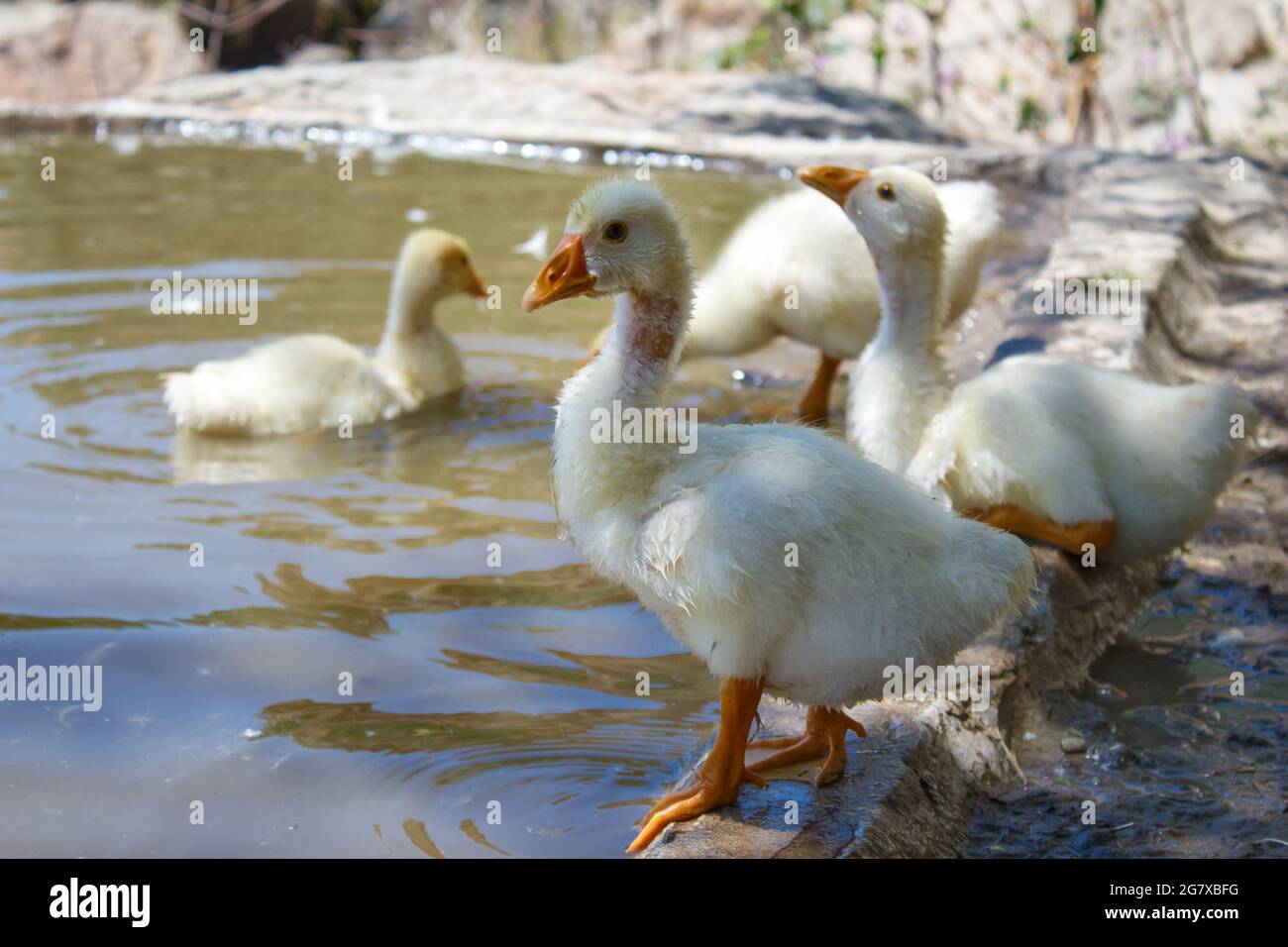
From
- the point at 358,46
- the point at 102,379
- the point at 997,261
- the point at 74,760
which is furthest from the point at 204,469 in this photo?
the point at 358,46

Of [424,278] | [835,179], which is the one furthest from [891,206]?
[424,278]

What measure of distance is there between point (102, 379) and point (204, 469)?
1.22m

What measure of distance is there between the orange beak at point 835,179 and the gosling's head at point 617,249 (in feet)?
5.35

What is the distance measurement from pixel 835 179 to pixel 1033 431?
3.66 ft

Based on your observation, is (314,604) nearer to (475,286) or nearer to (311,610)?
(311,610)

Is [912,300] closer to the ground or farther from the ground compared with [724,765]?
farther from the ground

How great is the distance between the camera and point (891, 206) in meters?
4.73

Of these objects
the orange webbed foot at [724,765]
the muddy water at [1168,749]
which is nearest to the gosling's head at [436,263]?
the muddy water at [1168,749]

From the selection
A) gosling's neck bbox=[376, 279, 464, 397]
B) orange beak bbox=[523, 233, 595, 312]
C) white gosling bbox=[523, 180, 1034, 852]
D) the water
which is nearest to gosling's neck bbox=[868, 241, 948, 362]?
the water

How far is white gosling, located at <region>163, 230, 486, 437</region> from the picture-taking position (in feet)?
19.4

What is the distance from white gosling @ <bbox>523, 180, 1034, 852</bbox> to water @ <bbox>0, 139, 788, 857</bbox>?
57 cm

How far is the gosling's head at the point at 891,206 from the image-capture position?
471 centimetres

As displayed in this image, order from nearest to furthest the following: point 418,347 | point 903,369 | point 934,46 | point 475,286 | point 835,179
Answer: point 903,369 < point 835,179 < point 418,347 < point 475,286 < point 934,46

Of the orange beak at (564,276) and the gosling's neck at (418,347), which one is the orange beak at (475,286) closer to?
the gosling's neck at (418,347)
